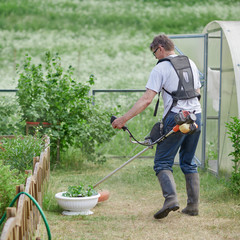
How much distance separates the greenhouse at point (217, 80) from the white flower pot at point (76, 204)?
98.3 inches

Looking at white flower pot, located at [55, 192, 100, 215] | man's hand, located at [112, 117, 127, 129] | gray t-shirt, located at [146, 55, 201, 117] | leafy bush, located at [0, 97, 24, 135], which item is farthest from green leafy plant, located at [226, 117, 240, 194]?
leafy bush, located at [0, 97, 24, 135]

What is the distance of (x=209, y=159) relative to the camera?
8.38m

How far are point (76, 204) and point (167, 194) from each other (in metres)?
1.00

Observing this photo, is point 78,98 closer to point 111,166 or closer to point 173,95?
point 111,166

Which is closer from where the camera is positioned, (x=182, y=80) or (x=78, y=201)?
(x=182, y=80)

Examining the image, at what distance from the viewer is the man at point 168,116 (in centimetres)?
506

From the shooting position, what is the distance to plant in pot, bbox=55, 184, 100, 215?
5.29 metres

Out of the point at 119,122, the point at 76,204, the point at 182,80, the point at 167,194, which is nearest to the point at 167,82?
the point at 182,80

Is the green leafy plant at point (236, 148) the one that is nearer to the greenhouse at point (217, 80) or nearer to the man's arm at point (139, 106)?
the greenhouse at point (217, 80)

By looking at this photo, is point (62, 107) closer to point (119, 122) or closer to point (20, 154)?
point (20, 154)

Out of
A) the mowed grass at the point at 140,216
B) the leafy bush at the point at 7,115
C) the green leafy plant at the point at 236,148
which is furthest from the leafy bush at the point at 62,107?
the green leafy plant at the point at 236,148

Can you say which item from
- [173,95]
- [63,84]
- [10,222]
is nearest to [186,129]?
[173,95]

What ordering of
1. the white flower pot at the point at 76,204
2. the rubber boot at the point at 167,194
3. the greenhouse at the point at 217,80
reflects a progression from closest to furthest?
the rubber boot at the point at 167,194, the white flower pot at the point at 76,204, the greenhouse at the point at 217,80

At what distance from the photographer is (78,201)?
5285mm
